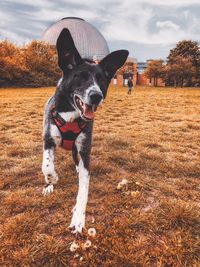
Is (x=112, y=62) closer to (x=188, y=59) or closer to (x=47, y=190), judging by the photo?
(x=47, y=190)

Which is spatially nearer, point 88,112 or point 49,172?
point 88,112

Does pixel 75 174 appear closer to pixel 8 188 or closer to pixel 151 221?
pixel 8 188

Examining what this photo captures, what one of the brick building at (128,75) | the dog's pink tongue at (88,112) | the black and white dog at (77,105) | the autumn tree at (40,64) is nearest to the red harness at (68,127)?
the black and white dog at (77,105)

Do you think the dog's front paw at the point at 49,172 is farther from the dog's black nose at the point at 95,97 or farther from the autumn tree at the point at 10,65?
the autumn tree at the point at 10,65

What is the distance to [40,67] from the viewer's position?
178 feet

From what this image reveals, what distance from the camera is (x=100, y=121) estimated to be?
40.3ft

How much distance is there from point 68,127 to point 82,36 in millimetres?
107452

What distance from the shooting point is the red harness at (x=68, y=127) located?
3.98 metres

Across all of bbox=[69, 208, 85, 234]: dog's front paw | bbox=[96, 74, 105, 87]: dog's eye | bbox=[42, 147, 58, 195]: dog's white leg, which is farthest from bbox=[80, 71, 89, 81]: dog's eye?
bbox=[69, 208, 85, 234]: dog's front paw

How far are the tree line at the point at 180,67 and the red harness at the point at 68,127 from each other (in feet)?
193

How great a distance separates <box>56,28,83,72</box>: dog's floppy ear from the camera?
12.1ft

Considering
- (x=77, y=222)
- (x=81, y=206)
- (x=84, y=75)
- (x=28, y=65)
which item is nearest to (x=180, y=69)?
(x=28, y=65)

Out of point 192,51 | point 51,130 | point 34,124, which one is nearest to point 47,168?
point 51,130

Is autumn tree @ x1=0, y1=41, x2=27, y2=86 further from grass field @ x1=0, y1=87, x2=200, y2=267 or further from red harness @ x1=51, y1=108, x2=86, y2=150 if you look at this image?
red harness @ x1=51, y1=108, x2=86, y2=150
